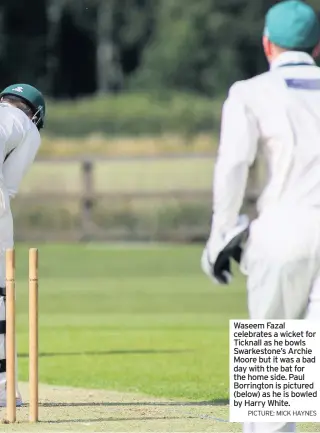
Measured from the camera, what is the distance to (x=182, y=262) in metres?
18.7

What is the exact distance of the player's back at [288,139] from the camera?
5.16m

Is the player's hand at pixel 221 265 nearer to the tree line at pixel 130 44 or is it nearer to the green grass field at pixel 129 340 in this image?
the green grass field at pixel 129 340

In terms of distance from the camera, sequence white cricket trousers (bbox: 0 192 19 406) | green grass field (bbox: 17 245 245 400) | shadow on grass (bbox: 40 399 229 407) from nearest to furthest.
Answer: white cricket trousers (bbox: 0 192 19 406), shadow on grass (bbox: 40 399 229 407), green grass field (bbox: 17 245 245 400)

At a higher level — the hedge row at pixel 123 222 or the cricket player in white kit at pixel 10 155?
the hedge row at pixel 123 222

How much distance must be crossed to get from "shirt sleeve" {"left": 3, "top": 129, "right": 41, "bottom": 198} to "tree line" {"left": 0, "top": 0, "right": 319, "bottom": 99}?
47983 mm

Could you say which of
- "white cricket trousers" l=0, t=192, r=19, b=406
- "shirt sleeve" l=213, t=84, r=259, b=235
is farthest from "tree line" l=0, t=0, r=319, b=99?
"shirt sleeve" l=213, t=84, r=259, b=235

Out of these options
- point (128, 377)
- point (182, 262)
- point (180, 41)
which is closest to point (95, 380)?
point (128, 377)

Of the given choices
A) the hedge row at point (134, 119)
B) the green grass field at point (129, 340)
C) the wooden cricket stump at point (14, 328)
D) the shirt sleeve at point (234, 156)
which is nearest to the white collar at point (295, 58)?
the shirt sleeve at point (234, 156)

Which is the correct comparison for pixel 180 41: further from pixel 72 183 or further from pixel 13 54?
pixel 72 183

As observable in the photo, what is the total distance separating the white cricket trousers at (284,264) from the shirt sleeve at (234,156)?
15 centimetres

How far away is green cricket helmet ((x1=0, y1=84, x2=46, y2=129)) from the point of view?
744 cm

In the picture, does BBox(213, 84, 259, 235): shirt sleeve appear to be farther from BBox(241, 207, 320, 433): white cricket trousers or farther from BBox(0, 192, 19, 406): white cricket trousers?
BBox(0, 192, 19, 406): white cricket trousers

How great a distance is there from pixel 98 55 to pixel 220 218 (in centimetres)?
5813

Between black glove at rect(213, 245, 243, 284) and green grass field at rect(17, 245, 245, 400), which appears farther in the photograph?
green grass field at rect(17, 245, 245, 400)
